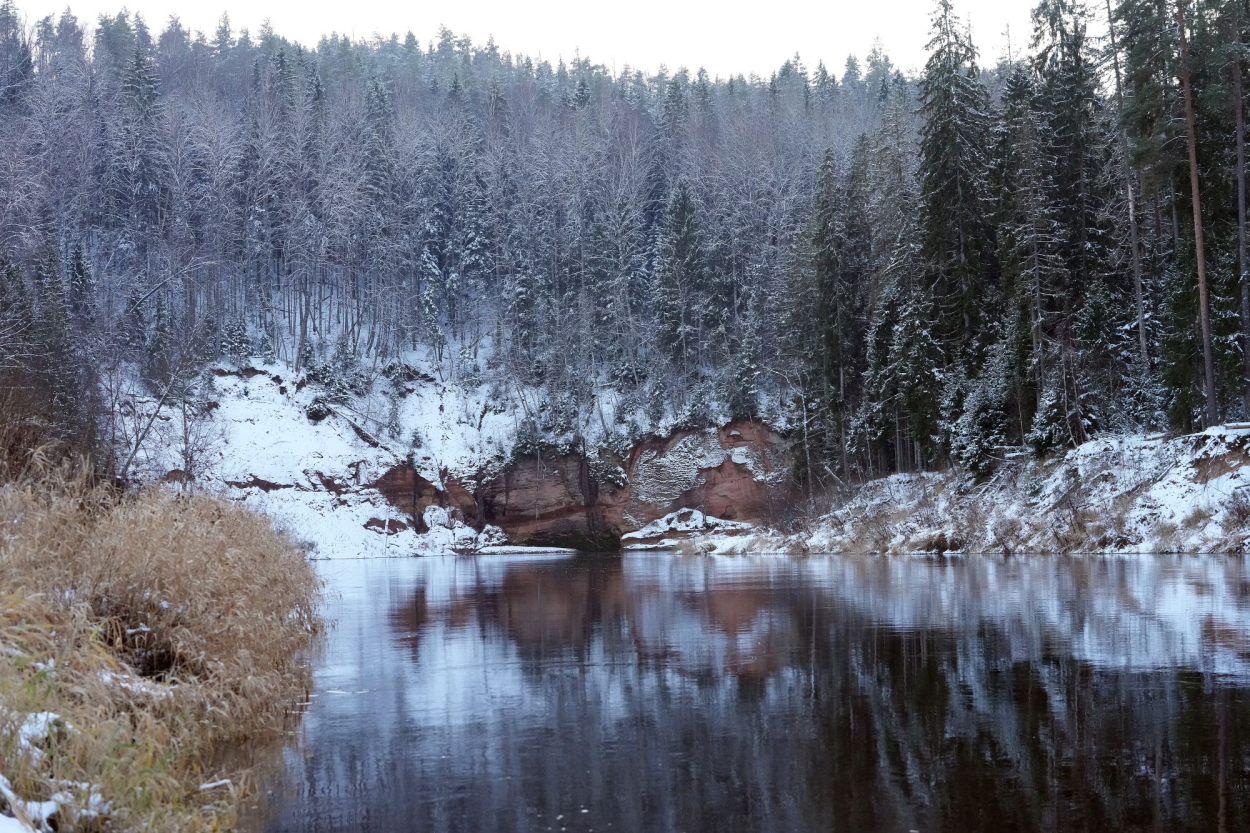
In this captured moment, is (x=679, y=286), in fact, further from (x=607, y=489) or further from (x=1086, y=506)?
(x=1086, y=506)

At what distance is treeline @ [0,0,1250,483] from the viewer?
41719 mm

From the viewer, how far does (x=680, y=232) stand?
79.1 meters

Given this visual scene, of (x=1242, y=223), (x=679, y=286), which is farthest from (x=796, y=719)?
(x=679, y=286)

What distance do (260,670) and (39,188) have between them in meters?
20.3

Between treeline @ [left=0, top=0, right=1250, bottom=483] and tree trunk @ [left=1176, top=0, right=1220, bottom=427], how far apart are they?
168mm

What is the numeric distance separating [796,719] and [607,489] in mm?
59687

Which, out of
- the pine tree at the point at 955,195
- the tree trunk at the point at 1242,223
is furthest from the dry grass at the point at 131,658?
the pine tree at the point at 955,195

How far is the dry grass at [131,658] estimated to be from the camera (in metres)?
7.00

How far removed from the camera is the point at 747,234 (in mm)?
85938

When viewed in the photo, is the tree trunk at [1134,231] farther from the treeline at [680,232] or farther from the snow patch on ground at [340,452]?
the snow patch on ground at [340,452]

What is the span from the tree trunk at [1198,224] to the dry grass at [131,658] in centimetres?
3138

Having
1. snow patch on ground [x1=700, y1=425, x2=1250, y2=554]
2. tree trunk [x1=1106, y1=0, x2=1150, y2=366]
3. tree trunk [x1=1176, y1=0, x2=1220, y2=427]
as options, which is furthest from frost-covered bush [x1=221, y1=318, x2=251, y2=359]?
tree trunk [x1=1176, y1=0, x2=1220, y2=427]

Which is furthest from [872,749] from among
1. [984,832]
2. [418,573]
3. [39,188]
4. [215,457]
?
[215,457]

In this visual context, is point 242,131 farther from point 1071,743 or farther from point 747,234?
point 1071,743
